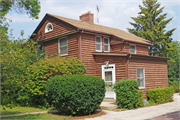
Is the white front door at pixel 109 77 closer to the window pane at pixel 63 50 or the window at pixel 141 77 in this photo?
the window at pixel 141 77

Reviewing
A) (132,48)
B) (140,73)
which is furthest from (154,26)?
(140,73)

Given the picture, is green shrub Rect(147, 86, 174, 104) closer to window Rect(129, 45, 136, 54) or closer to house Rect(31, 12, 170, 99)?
house Rect(31, 12, 170, 99)

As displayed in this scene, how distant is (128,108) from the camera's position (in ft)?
39.4

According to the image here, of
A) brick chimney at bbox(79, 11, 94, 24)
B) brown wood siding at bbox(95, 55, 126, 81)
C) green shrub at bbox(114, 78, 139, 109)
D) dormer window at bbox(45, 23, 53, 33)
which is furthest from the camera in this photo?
brick chimney at bbox(79, 11, 94, 24)

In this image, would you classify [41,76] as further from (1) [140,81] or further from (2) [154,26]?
(2) [154,26]

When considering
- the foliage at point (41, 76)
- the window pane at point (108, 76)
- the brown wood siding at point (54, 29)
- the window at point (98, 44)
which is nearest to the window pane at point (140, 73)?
the window pane at point (108, 76)

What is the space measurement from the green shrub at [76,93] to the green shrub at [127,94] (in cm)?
224

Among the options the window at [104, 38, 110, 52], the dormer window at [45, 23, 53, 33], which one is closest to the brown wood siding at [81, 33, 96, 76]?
the window at [104, 38, 110, 52]

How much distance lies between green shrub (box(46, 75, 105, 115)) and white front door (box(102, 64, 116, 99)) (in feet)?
14.8

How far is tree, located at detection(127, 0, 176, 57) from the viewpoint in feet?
103

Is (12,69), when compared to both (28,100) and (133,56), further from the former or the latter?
(133,56)

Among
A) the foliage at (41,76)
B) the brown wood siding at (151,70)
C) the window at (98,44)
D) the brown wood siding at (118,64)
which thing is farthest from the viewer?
the window at (98,44)

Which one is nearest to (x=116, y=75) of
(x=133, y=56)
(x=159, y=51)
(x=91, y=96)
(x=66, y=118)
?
(x=133, y=56)

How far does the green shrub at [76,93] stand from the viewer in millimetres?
9523
